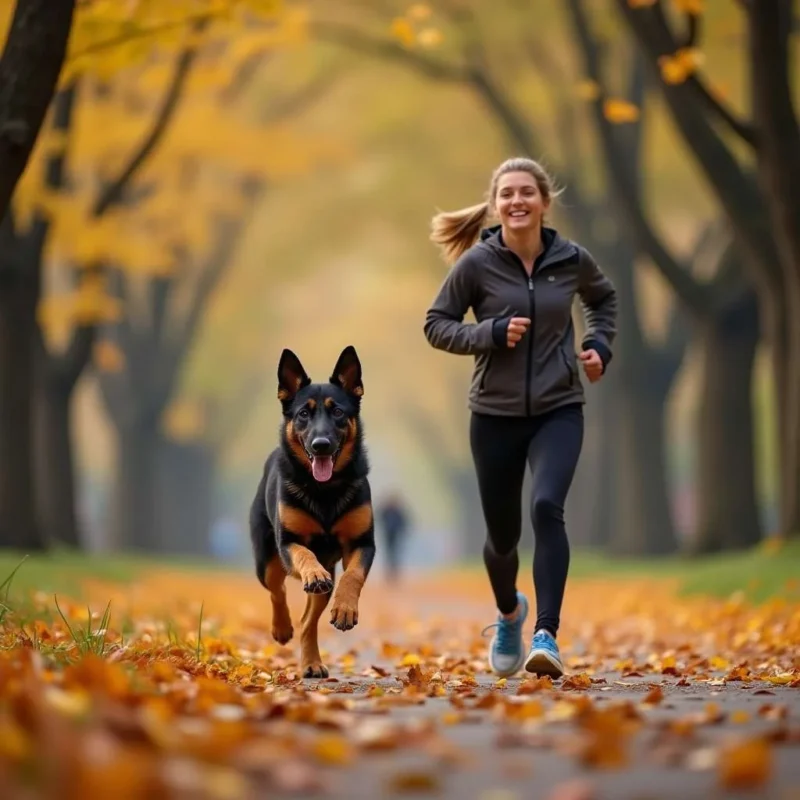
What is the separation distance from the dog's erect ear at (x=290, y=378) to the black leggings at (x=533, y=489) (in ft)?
2.84

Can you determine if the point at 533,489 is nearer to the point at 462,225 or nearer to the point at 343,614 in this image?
the point at 343,614

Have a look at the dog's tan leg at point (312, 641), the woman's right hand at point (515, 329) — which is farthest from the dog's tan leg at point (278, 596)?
the woman's right hand at point (515, 329)

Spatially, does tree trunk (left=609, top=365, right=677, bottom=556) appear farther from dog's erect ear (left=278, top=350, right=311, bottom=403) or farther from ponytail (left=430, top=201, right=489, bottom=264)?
dog's erect ear (left=278, top=350, right=311, bottom=403)

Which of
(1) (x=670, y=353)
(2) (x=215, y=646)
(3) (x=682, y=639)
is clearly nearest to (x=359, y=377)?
(2) (x=215, y=646)

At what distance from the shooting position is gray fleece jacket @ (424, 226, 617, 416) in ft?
23.6

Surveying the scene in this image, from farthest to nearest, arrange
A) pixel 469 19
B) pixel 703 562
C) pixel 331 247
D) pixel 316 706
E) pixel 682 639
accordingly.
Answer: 1. pixel 331 247
2. pixel 469 19
3. pixel 703 562
4. pixel 682 639
5. pixel 316 706

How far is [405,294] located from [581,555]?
58.1ft

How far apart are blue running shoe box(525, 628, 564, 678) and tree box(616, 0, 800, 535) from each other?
7.05m

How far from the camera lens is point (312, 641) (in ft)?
24.2

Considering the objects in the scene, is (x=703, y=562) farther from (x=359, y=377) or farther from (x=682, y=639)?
(x=359, y=377)

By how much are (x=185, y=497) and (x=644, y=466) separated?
20.2 metres

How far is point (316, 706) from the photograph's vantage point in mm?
4902

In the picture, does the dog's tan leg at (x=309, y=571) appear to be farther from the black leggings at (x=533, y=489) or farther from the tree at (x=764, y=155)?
the tree at (x=764, y=155)

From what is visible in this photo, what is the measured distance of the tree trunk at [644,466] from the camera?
77.8 feet
